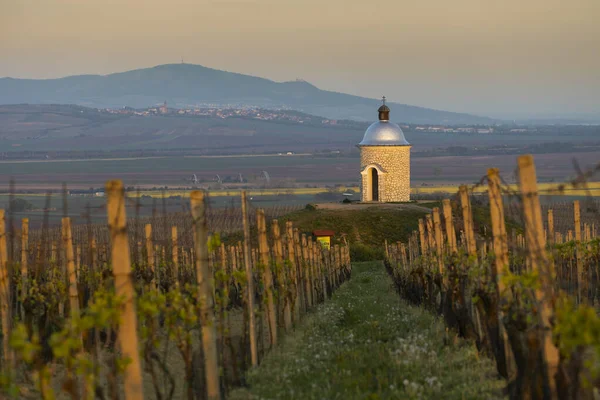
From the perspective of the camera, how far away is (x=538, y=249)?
1028cm

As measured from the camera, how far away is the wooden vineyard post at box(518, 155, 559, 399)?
33.3 feet

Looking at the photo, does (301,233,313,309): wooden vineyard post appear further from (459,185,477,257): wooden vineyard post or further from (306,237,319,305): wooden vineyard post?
(459,185,477,257): wooden vineyard post

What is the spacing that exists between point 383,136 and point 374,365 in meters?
62.6

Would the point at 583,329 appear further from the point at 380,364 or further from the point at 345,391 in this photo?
the point at 380,364

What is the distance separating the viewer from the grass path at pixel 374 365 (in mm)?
11930

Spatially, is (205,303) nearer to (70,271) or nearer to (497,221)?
(497,221)

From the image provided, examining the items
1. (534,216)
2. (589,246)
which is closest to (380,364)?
(534,216)

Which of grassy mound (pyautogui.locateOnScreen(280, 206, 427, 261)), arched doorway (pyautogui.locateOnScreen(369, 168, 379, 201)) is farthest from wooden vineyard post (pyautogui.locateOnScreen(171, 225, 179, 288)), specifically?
arched doorway (pyautogui.locateOnScreen(369, 168, 379, 201))

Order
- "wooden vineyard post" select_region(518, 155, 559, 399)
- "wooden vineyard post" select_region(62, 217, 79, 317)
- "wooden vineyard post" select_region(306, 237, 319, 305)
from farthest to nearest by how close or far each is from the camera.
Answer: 1. "wooden vineyard post" select_region(306, 237, 319, 305)
2. "wooden vineyard post" select_region(62, 217, 79, 317)
3. "wooden vineyard post" select_region(518, 155, 559, 399)

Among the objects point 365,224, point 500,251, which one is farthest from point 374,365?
point 365,224

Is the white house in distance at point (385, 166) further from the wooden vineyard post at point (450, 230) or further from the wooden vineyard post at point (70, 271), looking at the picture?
the wooden vineyard post at point (70, 271)

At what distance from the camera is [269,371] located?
45.7ft

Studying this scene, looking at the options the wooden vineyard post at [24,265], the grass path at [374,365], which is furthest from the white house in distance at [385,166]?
the wooden vineyard post at [24,265]

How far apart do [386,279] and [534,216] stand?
31.1 m
